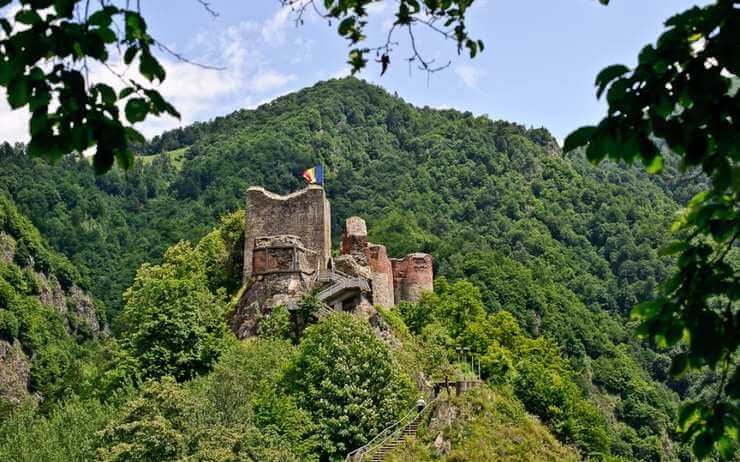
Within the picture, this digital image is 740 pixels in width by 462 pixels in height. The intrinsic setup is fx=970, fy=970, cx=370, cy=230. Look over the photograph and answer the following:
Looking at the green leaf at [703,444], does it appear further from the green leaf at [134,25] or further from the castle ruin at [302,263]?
the castle ruin at [302,263]

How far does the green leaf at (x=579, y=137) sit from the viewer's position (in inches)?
204

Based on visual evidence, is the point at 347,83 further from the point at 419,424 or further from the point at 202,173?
the point at 419,424

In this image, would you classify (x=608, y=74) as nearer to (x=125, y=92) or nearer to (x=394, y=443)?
(x=125, y=92)

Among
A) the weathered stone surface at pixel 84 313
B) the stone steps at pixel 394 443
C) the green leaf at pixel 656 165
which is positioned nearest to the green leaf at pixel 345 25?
the green leaf at pixel 656 165

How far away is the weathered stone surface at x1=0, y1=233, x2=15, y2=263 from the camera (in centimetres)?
10194

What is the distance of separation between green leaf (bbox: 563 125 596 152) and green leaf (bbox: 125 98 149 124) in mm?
2321

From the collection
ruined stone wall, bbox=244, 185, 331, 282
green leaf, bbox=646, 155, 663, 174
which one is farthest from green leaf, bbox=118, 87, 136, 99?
ruined stone wall, bbox=244, 185, 331, 282

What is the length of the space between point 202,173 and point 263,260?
303 feet

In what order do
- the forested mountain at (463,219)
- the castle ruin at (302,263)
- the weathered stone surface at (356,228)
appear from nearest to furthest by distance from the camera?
the castle ruin at (302,263) → the weathered stone surface at (356,228) → the forested mountain at (463,219)

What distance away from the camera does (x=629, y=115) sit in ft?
17.0

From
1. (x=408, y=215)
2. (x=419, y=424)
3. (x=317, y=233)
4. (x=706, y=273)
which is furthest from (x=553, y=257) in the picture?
(x=706, y=273)

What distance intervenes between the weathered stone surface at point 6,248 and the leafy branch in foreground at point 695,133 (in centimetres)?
10278

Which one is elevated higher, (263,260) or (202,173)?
(202,173)

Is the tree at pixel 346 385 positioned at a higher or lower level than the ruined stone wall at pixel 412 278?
lower
